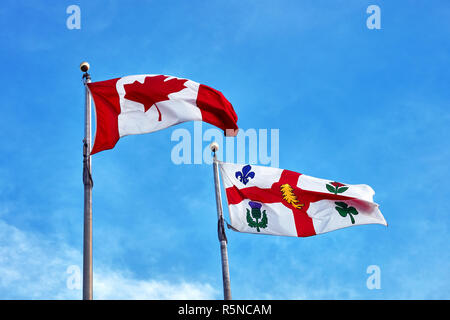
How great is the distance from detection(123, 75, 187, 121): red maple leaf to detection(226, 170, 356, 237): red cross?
163 inches

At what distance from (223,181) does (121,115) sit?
16.1ft

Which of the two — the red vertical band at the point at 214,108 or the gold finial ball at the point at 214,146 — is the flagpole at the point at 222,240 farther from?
the red vertical band at the point at 214,108

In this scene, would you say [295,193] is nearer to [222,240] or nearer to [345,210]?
[345,210]

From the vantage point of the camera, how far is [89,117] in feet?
63.6

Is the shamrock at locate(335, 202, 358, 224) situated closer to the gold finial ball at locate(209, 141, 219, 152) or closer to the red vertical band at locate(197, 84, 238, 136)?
the gold finial ball at locate(209, 141, 219, 152)

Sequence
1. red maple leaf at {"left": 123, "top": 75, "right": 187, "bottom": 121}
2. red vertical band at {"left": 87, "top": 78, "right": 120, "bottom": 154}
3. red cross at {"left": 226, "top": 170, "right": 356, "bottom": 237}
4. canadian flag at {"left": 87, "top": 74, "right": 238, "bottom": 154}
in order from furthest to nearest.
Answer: red cross at {"left": 226, "top": 170, "right": 356, "bottom": 237} → red maple leaf at {"left": 123, "top": 75, "right": 187, "bottom": 121} → canadian flag at {"left": 87, "top": 74, "right": 238, "bottom": 154} → red vertical band at {"left": 87, "top": 78, "right": 120, "bottom": 154}

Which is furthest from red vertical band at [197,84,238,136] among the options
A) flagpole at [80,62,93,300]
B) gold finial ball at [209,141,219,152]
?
flagpole at [80,62,93,300]

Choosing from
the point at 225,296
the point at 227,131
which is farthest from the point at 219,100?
the point at 225,296

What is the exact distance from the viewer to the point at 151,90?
20938 mm

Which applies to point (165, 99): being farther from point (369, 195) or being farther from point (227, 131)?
point (369, 195)

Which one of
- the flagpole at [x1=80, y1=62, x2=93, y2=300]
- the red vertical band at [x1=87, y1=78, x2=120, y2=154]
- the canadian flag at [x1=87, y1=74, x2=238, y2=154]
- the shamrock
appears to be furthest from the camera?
the shamrock

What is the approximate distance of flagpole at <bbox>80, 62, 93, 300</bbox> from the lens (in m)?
16.5

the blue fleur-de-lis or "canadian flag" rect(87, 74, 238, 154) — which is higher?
"canadian flag" rect(87, 74, 238, 154)
